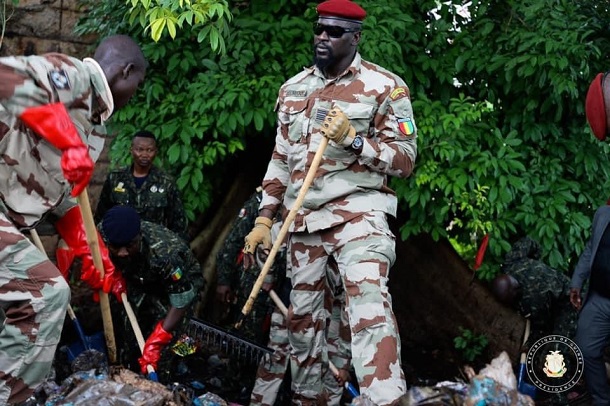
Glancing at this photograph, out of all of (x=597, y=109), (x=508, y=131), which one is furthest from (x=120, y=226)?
(x=508, y=131)

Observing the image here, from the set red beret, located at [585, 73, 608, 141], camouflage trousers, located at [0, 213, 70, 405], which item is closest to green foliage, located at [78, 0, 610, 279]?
red beret, located at [585, 73, 608, 141]

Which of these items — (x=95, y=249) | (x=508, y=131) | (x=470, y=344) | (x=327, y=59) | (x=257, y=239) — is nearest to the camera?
(x=95, y=249)

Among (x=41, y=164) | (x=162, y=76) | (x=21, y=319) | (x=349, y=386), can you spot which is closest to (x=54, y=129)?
(x=41, y=164)

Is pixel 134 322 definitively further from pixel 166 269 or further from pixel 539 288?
pixel 539 288

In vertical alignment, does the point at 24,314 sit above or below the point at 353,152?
below

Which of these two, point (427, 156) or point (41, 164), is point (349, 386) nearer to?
point (427, 156)

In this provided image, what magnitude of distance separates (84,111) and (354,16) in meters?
1.73

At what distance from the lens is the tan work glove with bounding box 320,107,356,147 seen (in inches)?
205

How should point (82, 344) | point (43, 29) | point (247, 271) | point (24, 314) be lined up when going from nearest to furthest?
point (24, 314) → point (82, 344) → point (247, 271) → point (43, 29)

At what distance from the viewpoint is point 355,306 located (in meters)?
5.20

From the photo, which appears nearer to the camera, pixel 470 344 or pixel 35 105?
pixel 35 105

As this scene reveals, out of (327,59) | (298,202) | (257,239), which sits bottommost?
(257,239)

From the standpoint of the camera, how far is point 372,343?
5.08 metres

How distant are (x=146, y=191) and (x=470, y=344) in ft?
9.23
